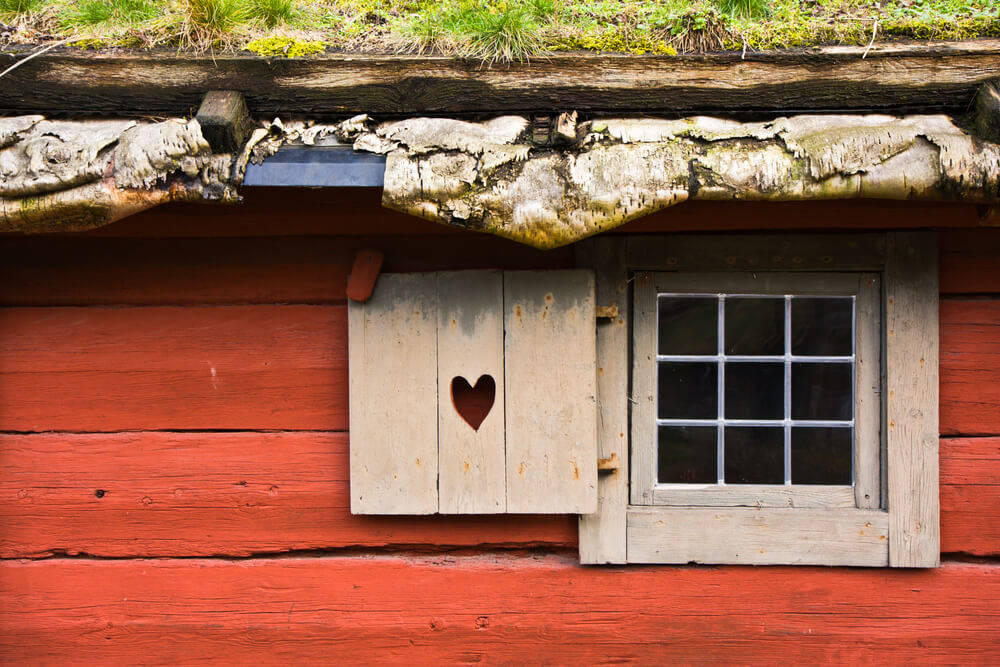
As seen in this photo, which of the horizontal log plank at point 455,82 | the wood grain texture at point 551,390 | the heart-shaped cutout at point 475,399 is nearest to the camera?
the horizontal log plank at point 455,82

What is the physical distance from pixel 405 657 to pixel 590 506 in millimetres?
762

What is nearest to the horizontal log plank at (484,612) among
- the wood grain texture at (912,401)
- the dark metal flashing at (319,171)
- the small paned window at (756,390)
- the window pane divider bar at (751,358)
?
the wood grain texture at (912,401)

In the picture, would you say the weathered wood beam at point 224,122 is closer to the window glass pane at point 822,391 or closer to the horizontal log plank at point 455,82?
the horizontal log plank at point 455,82

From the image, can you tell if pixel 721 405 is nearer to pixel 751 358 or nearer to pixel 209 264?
pixel 751 358

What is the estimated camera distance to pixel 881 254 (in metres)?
1.91

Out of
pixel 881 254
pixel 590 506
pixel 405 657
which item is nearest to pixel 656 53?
pixel 881 254

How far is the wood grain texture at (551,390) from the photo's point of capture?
1.87 m

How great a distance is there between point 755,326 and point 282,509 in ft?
5.31

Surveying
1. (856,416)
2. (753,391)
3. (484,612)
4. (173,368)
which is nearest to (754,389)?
(753,391)

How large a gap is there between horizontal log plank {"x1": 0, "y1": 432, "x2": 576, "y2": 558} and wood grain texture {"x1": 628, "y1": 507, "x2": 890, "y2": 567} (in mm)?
255

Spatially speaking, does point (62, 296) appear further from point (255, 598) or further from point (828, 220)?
point (828, 220)

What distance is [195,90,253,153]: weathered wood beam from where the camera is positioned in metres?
1.53

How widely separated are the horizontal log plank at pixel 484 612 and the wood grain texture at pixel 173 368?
0.46 meters

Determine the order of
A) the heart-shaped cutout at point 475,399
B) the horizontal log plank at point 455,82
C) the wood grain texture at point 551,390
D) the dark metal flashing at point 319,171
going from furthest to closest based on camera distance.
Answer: the heart-shaped cutout at point 475,399
the wood grain texture at point 551,390
the horizontal log plank at point 455,82
the dark metal flashing at point 319,171
